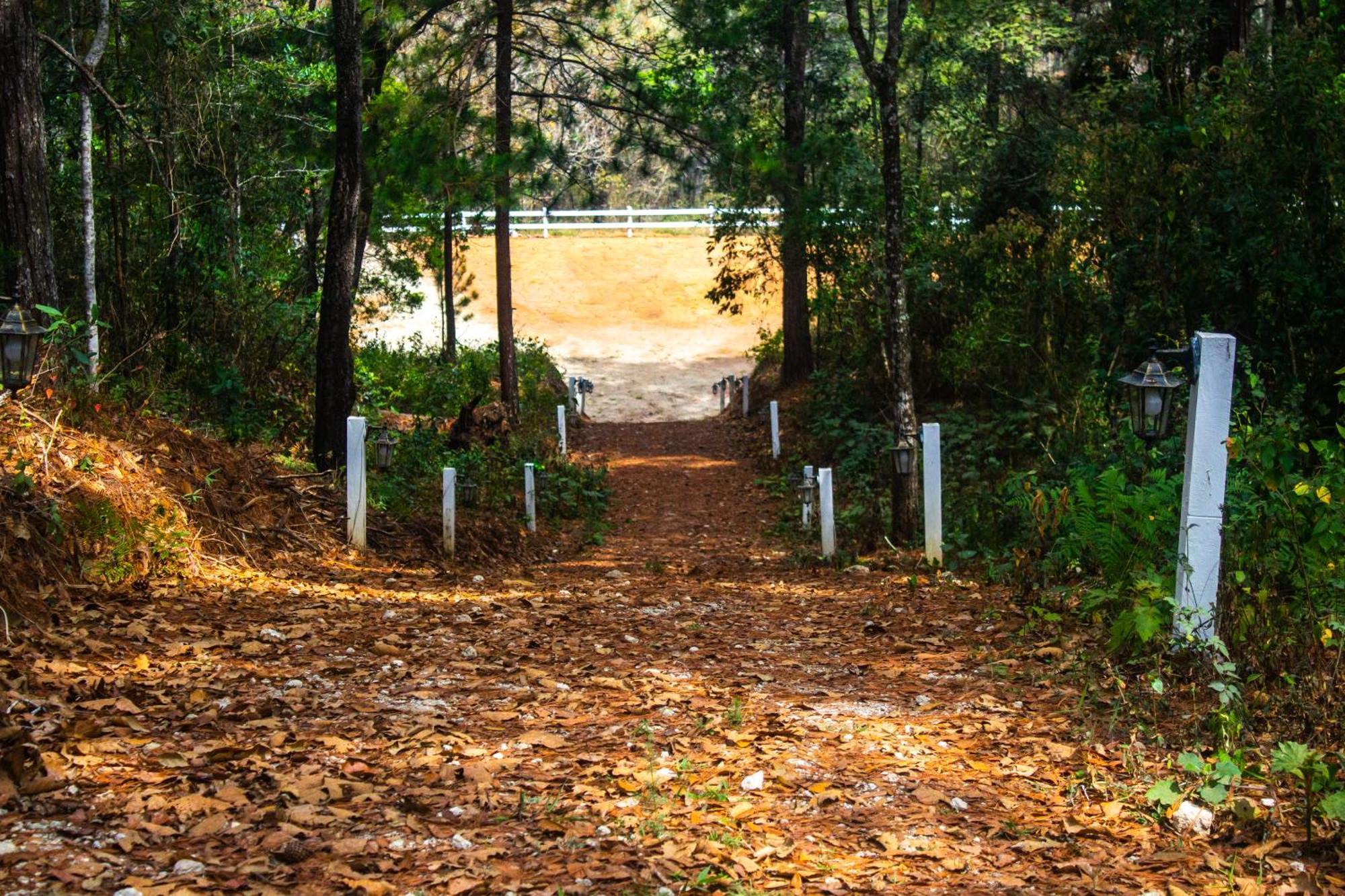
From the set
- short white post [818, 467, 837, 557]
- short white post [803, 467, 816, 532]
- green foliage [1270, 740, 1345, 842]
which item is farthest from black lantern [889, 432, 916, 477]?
green foliage [1270, 740, 1345, 842]

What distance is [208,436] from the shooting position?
10.0m

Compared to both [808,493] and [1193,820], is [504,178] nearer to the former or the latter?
[808,493]

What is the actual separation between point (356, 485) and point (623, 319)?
29.9m

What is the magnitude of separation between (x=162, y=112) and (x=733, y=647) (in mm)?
9731

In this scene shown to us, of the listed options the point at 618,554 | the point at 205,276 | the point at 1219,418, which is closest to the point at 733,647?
the point at 1219,418

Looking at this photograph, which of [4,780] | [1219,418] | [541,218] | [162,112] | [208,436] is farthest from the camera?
[541,218]

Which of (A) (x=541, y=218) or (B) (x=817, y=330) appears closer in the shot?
(B) (x=817, y=330)

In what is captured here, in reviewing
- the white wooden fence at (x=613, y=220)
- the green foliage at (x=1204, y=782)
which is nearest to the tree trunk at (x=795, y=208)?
the green foliage at (x=1204, y=782)

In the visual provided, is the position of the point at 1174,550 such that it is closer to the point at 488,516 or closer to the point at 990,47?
the point at 488,516

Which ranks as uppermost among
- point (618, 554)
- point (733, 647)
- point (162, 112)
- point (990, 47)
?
point (990, 47)

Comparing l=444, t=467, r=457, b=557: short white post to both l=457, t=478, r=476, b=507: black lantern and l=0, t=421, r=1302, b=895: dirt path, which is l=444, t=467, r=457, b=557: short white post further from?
l=0, t=421, r=1302, b=895: dirt path

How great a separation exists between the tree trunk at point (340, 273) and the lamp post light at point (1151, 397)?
720cm

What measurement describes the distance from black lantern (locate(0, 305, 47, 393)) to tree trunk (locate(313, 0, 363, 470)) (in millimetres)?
4515

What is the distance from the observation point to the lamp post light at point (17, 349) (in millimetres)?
6883
